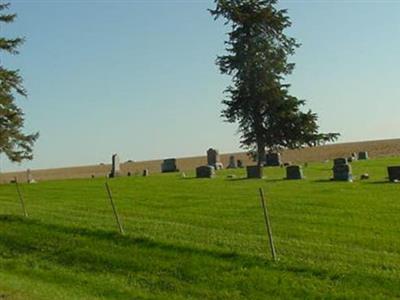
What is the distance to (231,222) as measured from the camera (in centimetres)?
1983

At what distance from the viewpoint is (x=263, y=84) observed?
50750mm

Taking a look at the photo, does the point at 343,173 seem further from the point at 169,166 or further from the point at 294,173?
the point at 169,166

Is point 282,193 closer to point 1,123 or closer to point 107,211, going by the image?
point 107,211

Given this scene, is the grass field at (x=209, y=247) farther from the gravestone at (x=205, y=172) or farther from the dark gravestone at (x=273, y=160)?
the dark gravestone at (x=273, y=160)

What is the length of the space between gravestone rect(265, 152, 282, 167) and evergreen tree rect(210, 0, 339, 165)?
471 mm

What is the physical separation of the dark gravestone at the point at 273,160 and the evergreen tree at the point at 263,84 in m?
0.47

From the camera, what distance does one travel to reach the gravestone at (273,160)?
50.3 m

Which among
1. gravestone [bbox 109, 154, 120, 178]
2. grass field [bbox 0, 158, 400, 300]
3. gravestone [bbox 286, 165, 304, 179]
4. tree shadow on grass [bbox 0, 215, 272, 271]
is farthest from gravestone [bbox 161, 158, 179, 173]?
tree shadow on grass [bbox 0, 215, 272, 271]

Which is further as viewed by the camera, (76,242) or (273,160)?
(273,160)

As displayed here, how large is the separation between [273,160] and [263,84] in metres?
5.84

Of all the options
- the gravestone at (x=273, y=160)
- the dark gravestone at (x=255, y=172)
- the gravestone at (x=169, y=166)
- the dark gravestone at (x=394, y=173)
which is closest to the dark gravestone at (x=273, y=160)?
the gravestone at (x=273, y=160)

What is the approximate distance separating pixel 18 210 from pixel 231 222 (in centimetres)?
1023

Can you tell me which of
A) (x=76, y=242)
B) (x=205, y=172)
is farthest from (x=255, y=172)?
(x=76, y=242)

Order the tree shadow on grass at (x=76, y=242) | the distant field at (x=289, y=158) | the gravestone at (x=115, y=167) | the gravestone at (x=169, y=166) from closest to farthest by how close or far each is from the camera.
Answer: the tree shadow on grass at (x=76, y=242) < the gravestone at (x=115, y=167) < the gravestone at (x=169, y=166) < the distant field at (x=289, y=158)
